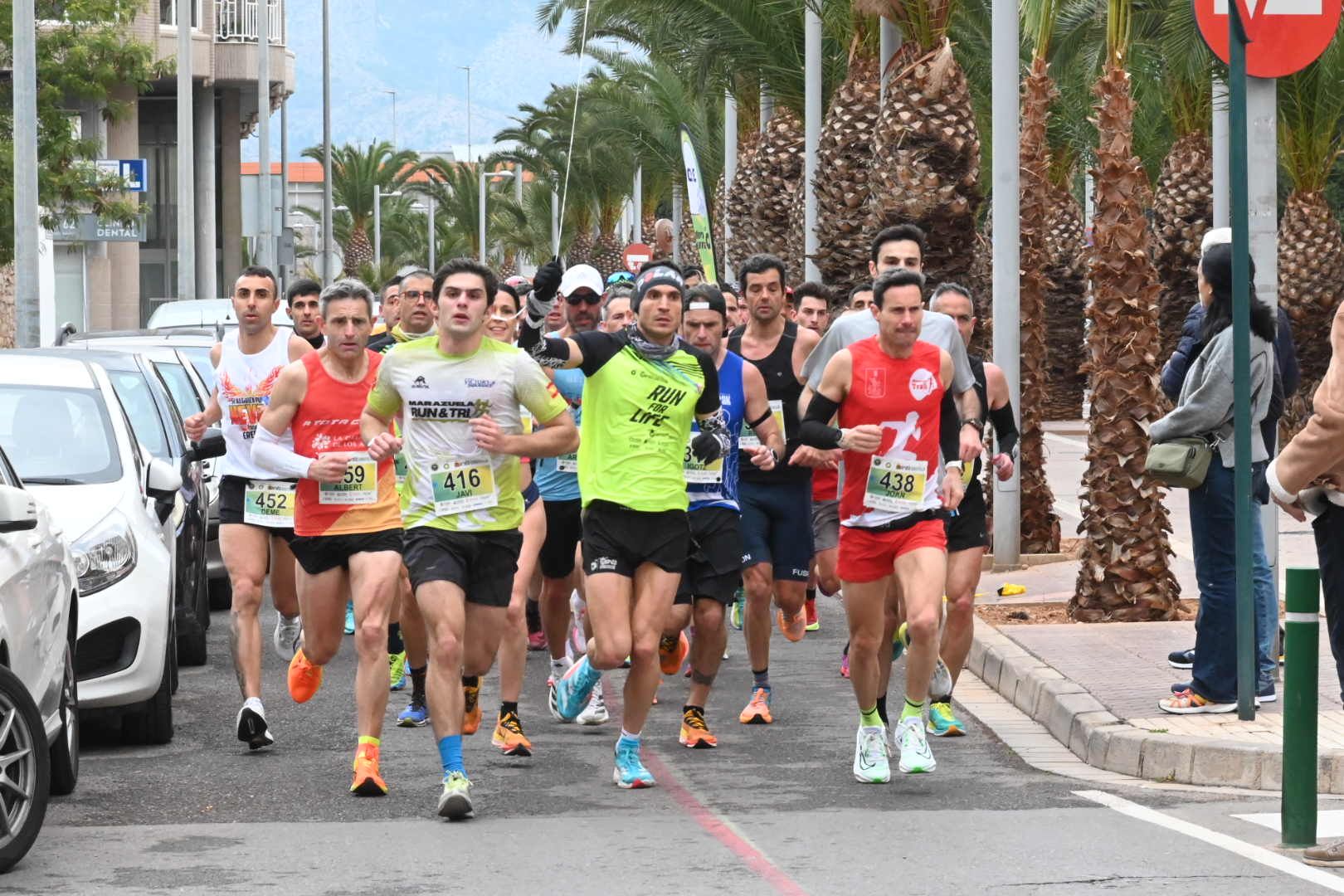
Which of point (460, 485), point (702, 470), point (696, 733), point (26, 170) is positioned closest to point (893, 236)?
point (702, 470)

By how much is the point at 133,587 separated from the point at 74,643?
1.03 m

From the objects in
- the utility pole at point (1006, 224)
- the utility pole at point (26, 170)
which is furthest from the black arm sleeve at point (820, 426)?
the utility pole at point (26, 170)

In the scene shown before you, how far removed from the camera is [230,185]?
64750 mm

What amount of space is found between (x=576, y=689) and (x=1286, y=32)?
4.03 metres

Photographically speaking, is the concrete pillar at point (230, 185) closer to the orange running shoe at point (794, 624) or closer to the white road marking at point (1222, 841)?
the orange running shoe at point (794, 624)

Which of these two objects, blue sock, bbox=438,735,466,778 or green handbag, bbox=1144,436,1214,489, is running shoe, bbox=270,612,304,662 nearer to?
blue sock, bbox=438,735,466,778

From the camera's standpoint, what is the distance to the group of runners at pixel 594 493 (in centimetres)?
849

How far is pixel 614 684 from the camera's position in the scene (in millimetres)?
11883

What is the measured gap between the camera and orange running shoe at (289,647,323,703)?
9.66 m

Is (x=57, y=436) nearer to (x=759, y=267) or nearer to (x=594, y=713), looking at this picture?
(x=594, y=713)

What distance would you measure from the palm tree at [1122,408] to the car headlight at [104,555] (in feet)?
19.1

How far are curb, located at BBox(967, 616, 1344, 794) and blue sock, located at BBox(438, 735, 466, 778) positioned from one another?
2.74m

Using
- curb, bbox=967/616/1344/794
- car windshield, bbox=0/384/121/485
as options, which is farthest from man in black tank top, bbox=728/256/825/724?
car windshield, bbox=0/384/121/485

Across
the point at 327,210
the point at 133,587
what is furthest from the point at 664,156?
the point at 133,587
